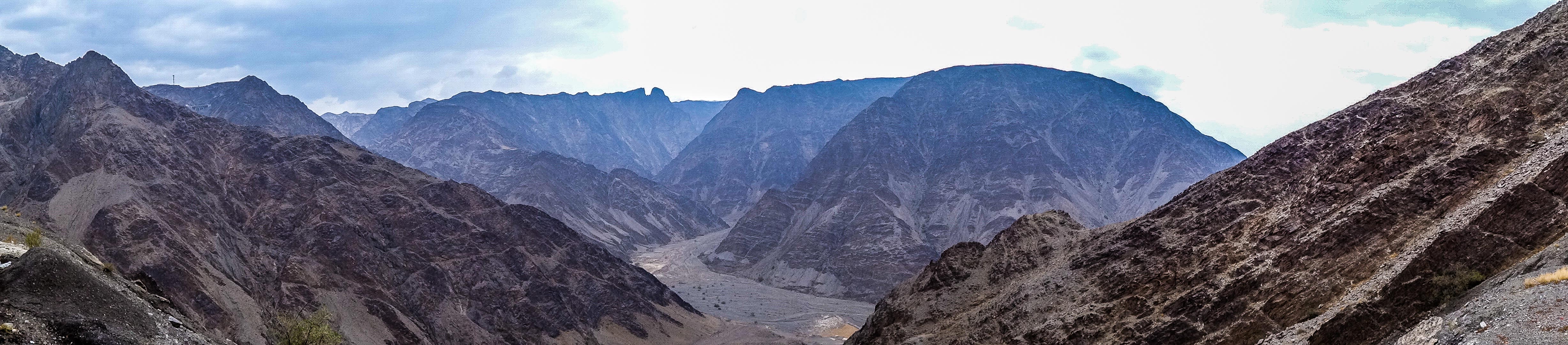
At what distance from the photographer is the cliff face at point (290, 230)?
90438mm

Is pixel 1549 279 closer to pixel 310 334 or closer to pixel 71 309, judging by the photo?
pixel 71 309

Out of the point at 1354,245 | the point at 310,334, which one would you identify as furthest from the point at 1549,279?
the point at 310,334

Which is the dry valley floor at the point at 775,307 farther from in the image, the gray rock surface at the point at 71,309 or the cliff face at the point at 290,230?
the gray rock surface at the point at 71,309

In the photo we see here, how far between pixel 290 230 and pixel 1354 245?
105 metres

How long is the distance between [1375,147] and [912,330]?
32283 mm

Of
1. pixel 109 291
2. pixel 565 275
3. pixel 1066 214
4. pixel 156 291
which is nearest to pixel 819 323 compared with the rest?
pixel 565 275

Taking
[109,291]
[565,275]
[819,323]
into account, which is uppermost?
[109,291]

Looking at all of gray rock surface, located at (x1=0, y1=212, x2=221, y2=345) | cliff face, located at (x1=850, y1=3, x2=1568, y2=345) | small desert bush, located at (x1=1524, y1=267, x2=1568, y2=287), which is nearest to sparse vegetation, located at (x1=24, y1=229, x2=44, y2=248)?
gray rock surface, located at (x1=0, y1=212, x2=221, y2=345)

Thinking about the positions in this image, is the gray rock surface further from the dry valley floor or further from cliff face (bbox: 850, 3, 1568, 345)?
the dry valley floor

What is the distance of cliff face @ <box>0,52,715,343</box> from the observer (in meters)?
90.4

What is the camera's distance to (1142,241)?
64.0 m

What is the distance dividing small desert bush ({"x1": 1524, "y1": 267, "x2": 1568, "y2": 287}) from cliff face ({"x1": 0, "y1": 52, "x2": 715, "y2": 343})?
82.9 meters

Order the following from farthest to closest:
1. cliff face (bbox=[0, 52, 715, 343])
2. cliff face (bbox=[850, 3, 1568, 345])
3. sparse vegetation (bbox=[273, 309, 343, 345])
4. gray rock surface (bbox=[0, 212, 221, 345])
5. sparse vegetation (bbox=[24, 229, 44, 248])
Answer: cliff face (bbox=[0, 52, 715, 343]) → sparse vegetation (bbox=[273, 309, 343, 345]) → cliff face (bbox=[850, 3, 1568, 345]) → sparse vegetation (bbox=[24, 229, 44, 248]) → gray rock surface (bbox=[0, 212, 221, 345])

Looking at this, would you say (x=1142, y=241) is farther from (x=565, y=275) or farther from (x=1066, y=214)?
(x=565, y=275)
